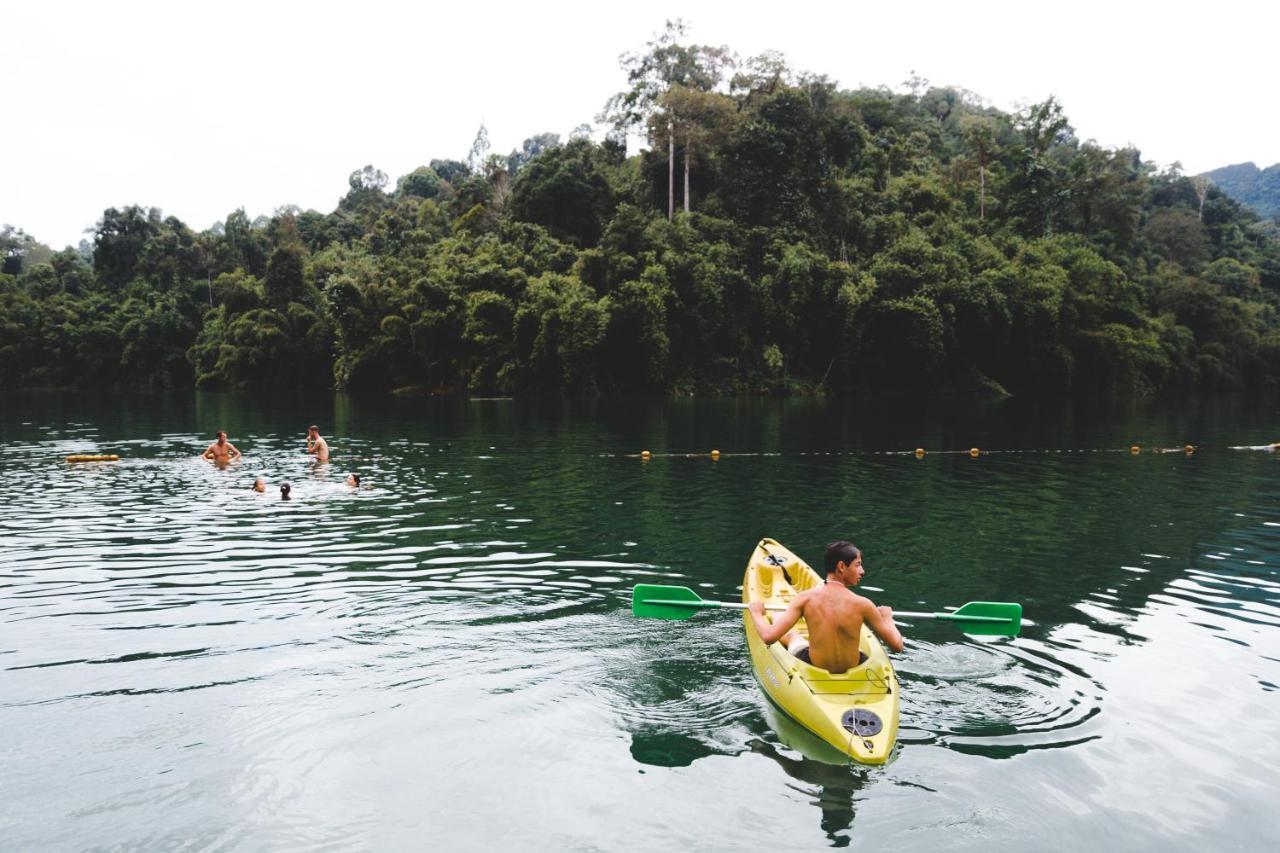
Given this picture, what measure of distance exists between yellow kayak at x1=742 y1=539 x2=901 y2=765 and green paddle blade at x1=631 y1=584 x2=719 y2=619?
94 centimetres

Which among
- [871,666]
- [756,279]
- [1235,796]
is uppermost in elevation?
[756,279]

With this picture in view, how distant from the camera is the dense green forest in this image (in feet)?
164

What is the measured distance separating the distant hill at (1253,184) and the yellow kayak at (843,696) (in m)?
171

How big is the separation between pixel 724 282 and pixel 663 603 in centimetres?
4307

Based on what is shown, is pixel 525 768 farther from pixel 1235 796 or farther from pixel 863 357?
pixel 863 357

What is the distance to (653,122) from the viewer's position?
54219 mm

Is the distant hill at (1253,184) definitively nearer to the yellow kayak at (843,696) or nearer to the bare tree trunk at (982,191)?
Result: the bare tree trunk at (982,191)

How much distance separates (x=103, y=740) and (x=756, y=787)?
5108mm

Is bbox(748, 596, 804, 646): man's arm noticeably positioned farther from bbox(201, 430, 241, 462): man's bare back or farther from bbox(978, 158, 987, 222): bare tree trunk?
bbox(978, 158, 987, 222): bare tree trunk

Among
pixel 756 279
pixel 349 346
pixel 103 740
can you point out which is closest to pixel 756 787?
pixel 103 740

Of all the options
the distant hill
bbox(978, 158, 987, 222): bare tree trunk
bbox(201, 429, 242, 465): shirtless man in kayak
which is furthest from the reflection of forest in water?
the distant hill

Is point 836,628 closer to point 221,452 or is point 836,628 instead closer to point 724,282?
point 221,452

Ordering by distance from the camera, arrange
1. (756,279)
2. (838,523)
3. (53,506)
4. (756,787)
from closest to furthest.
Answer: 1. (756,787)
2. (838,523)
3. (53,506)
4. (756,279)

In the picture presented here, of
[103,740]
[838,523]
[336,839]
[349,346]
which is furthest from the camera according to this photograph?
[349,346]
